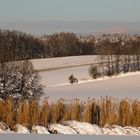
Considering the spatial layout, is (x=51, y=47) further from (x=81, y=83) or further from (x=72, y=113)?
(x=72, y=113)

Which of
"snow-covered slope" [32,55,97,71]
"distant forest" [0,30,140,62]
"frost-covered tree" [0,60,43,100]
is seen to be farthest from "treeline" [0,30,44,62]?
"frost-covered tree" [0,60,43,100]

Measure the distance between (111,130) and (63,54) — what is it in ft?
254

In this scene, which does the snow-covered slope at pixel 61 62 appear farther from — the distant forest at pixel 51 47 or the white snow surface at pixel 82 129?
the white snow surface at pixel 82 129

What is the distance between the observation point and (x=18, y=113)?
9086 millimetres

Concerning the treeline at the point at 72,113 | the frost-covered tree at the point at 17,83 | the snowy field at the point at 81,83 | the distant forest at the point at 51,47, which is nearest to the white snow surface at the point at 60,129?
the treeline at the point at 72,113

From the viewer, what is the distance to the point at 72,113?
9156 mm

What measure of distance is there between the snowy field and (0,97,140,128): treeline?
11097mm

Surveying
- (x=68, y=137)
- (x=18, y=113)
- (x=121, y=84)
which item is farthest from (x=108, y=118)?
(x=121, y=84)

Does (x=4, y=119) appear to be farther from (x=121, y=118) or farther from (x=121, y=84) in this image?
(x=121, y=84)

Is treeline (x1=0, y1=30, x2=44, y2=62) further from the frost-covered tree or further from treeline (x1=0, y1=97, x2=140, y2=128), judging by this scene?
treeline (x1=0, y1=97, x2=140, y2=128)

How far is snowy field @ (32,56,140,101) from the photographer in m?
25.6

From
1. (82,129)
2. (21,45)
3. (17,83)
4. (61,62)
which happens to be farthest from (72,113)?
(21,45)

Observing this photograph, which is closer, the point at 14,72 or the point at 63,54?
the point at 14,72

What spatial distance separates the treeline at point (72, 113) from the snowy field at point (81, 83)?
11.1m
